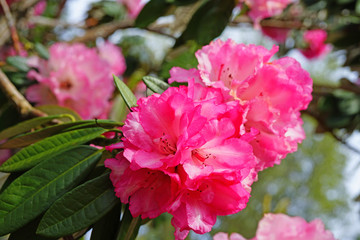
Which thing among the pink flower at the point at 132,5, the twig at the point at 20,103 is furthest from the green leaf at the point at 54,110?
the pink flower at the point at 132,5

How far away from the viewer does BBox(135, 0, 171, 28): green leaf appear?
3.09 ft

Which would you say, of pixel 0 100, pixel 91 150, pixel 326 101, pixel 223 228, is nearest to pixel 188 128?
pixel 91 150

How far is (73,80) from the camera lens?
3.54 feet

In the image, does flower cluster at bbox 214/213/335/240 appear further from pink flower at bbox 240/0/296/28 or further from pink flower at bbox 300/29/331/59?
pink flower at bbox 300/29/331/59

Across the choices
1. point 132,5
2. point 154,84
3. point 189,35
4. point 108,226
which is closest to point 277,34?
point 132,5

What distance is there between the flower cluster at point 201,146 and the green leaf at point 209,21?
35 cm

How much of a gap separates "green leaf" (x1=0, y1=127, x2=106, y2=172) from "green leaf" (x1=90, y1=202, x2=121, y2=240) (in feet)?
0.38

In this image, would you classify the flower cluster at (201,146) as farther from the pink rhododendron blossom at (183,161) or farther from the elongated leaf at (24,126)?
the elongated leaf at (24,126)

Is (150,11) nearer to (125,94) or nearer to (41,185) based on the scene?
(125,94)

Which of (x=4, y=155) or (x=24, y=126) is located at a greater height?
(x=24, y=126)

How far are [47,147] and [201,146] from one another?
26 centimetres

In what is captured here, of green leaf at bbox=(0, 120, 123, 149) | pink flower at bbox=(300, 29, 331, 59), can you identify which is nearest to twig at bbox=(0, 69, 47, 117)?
green leaf at bbox=(0, 120, 123, 149)

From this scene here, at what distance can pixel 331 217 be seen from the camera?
7.50 meters

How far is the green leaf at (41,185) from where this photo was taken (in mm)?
497
